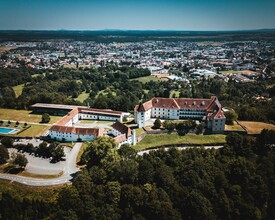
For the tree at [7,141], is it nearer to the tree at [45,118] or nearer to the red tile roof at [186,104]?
the tree at [45,118]

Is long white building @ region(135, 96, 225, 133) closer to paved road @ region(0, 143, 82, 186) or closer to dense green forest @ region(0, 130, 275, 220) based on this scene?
dense green forest @ region(0, 130, 275, 220)

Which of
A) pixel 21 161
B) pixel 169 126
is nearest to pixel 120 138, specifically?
pixel 169 126

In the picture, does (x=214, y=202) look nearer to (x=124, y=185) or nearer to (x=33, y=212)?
(x=124, y=185)

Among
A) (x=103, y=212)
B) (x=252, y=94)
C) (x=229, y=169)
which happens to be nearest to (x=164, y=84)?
(x=252, y=94)

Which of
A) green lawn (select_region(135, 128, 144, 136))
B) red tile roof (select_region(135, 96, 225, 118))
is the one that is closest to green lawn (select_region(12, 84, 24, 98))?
red tile roof (select_region(135, 96, 225, 118))

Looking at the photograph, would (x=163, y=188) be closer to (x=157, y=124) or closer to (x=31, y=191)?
(x=157, y=124)
